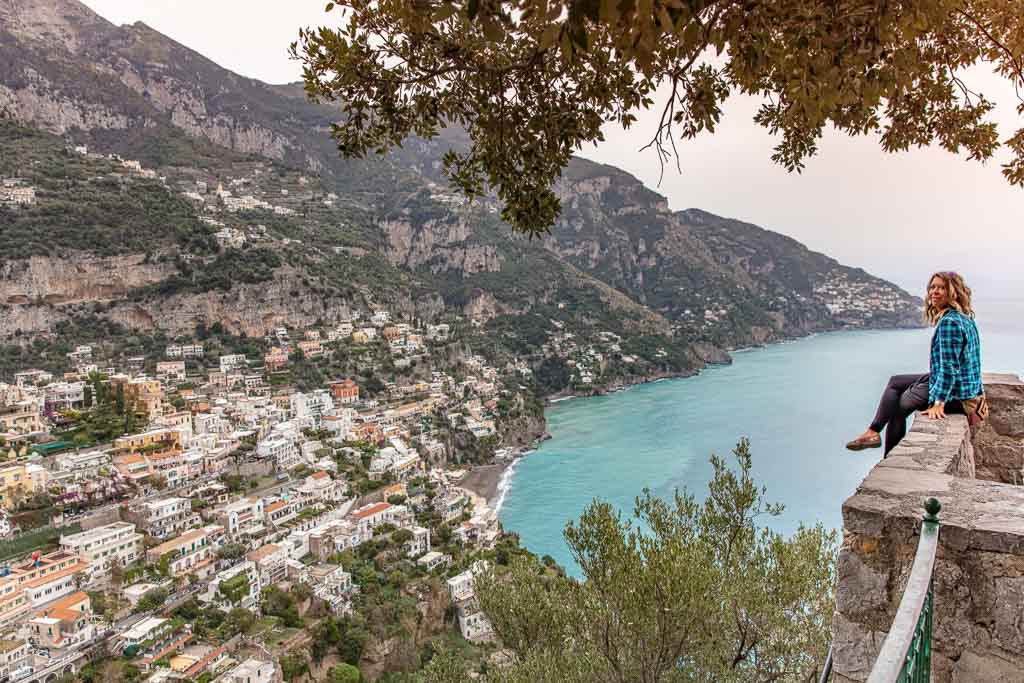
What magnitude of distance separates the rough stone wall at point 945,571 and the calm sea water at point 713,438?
11.4 meters

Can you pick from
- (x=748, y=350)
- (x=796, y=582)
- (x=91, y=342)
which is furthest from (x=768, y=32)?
(x=748, y=350)

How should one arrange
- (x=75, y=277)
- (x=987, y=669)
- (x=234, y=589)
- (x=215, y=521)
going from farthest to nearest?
(x=75, y=277)
(x=215, y=521)
(x=234, y=589)
(x=987, y=669)

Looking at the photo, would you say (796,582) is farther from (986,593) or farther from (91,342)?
(91,342)

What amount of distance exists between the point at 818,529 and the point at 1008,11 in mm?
4220

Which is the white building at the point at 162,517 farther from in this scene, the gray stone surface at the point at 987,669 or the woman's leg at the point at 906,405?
the gray stone surface at the point at 987,669

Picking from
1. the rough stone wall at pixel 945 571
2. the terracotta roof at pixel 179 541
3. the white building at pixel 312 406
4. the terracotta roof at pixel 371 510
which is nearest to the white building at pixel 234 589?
the terracotta roof at pixel 179 541

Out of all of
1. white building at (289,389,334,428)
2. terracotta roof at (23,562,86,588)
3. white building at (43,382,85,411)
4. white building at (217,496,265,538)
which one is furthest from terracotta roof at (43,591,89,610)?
white building at (289,389,334,428)

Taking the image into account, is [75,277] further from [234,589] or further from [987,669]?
[987,669]

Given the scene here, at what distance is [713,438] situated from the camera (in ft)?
103

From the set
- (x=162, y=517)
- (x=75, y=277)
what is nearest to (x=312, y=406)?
(x=162, y=517)

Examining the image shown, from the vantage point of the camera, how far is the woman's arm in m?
2.06

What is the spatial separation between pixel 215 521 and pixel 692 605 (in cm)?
1700

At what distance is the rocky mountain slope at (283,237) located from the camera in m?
31.2

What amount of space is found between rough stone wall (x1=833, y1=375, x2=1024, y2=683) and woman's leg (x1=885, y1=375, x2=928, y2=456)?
2.75ft
